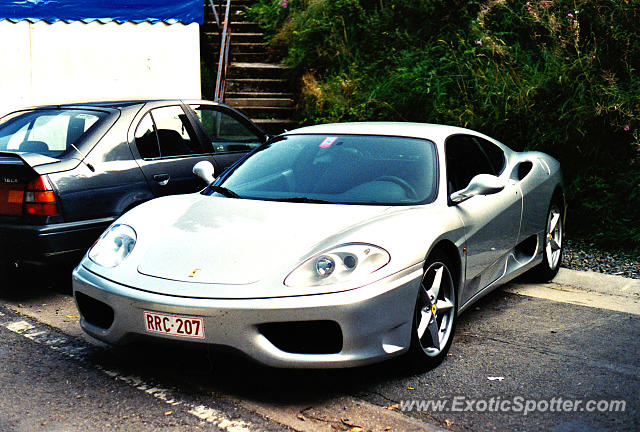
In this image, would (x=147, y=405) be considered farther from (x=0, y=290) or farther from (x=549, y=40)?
(x=549, y=40)

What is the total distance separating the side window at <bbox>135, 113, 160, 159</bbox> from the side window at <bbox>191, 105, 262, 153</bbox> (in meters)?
0.63

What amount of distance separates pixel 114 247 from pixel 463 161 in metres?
2.33

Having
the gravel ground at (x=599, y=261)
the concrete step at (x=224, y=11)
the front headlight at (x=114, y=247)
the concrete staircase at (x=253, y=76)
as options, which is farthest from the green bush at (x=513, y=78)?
the front headlight at (x=114, y=247)

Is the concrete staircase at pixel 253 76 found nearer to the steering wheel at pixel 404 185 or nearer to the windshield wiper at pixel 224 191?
the windshield wiper at pixel 224 191

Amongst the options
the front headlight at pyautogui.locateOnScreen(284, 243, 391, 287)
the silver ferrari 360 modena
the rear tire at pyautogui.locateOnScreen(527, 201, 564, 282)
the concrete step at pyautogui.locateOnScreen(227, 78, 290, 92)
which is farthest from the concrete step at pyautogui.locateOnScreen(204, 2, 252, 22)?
the front headlight at pyautogui.locateOnScreen(284, 243, 391, 287)

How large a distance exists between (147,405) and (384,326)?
1.21m

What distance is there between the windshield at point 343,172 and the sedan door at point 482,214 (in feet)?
0.79

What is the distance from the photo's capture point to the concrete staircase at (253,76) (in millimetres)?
12312

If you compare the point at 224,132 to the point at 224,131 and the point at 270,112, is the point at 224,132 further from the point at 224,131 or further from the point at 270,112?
the point at 270,112

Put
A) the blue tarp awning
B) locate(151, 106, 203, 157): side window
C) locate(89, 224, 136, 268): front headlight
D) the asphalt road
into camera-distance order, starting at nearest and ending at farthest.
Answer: the asphalt road < locate(89, 224, 136, 268): front headlight < locate(151, 106, 203, 157): side window < the blue tarp awning

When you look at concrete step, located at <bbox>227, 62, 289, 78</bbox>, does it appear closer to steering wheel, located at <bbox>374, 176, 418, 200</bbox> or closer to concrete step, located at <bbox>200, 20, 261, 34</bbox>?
concrete step, located at <bbox>200, 20, 261, 34</bbox>

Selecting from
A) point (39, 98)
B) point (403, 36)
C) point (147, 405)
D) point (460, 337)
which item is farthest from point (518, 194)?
point (39, 98)

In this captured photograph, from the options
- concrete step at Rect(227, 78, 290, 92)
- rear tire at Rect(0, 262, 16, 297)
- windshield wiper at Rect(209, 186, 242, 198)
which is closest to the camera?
windshield wiper at Rect(209, 186, 242, 198)

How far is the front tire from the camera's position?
391 cm
